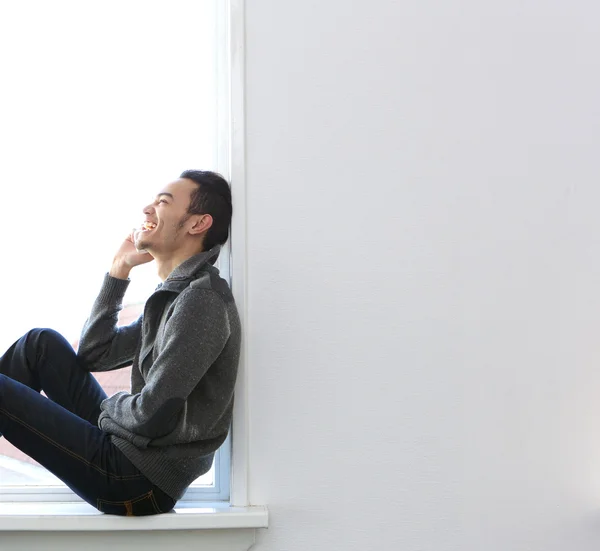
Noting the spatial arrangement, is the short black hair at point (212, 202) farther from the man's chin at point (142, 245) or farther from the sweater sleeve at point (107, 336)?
the sweater sleeve at point (107, 336)

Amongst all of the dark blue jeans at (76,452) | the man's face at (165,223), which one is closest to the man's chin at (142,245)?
the man's face at (165,223)

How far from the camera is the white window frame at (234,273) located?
1590 millimetres

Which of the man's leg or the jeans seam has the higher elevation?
the man's leg

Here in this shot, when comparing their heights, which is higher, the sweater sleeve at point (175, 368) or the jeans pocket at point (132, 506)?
the sweater sleeve at point (175, 368)

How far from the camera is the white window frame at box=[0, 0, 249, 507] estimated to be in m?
1.59

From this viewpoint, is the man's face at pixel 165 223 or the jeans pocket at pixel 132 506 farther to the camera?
the man's face at pixel 165 223

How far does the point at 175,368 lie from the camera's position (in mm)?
1411

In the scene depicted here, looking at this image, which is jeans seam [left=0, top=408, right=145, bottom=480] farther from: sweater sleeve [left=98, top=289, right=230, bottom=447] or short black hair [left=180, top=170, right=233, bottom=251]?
short black hair [left=180, top=170, right=233, bottom=251]

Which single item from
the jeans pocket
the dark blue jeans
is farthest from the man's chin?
the jeans pocket

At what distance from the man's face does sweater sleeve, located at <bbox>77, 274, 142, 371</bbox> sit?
112 millimetres

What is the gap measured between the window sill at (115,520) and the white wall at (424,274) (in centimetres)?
8

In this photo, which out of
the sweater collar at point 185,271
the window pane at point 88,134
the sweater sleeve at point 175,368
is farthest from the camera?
the window pane at point 88,134

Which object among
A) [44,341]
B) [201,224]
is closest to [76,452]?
[44,341]

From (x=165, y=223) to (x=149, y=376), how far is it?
320mm
